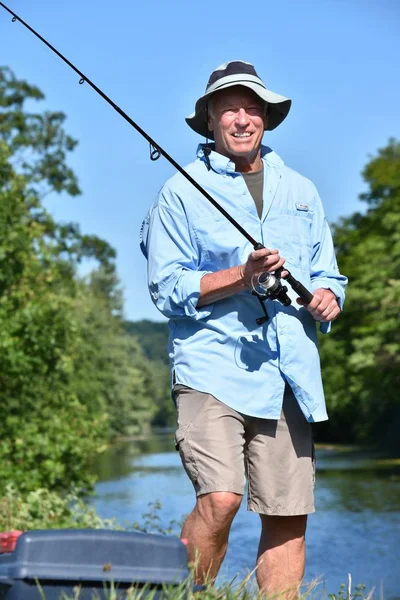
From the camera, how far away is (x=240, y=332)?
479cm

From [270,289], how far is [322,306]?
287 mm

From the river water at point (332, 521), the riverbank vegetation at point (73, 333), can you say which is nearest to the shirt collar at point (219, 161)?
the river water at point (332, 521)

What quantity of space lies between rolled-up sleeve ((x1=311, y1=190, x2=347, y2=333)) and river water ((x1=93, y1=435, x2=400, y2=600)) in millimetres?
1175

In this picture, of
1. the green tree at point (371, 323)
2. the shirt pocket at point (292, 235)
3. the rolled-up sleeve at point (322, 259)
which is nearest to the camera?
the shirt pocket at point (292, 235)

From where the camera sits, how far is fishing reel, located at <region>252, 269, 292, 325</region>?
4.57m

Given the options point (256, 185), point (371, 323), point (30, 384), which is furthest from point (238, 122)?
point (371, 323)

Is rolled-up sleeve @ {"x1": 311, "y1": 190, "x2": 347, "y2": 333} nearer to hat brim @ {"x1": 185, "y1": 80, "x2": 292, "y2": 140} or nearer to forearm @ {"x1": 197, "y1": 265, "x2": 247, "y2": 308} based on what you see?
hat brim @ {"x1": 185, "y1": 80, "x2": 292, "y2": 140}

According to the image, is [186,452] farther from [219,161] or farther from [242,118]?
[242,118]

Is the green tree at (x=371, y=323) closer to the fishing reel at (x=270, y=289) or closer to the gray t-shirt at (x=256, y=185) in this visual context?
the gray t-shirt at (x=256, y=185)

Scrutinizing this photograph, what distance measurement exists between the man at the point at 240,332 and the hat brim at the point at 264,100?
0.04 ft

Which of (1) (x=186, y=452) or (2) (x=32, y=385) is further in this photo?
(2) (x=32, y=385)

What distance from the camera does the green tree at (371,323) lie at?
1656 inches

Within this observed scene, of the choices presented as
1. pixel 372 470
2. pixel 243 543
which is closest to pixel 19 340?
pixel 243 543

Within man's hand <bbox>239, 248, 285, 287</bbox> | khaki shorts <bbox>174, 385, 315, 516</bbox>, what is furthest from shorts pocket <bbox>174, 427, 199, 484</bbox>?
man's hand <bbox>239, 248, 285, 287</bbox>
